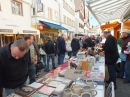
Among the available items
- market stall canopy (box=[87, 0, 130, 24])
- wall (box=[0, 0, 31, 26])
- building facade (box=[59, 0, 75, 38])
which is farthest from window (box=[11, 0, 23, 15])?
building facade (box=[59, 0, 75, 38])

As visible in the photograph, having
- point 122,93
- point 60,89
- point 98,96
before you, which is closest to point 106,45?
point 122,93

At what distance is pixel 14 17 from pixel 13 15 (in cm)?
16

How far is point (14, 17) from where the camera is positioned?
9.72m

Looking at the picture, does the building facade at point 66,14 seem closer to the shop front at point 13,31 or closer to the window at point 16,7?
the window at point 16,7

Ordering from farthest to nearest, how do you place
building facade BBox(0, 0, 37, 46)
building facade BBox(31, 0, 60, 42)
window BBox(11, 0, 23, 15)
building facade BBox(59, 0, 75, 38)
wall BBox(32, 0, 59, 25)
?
building facade BBox(59, 0, 75, 38) < wall BBox(32, 0, 59, 25) < building facade BBox(31, 0, 60, 42) < window BBox(11, 0, 23, 15) < building facade BBox(0, 0, 37, 46)

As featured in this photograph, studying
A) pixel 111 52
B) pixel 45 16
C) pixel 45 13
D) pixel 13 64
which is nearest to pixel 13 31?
pixel 111 52

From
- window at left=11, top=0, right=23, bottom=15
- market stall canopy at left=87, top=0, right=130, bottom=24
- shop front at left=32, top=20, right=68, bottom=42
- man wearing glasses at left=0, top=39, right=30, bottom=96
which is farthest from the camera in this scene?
shop front at left=32, top=20, right=68, bottom=42

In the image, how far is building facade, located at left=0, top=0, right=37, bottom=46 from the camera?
322 inches

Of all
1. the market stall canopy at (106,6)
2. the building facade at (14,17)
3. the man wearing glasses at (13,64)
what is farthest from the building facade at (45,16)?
the man wearing glasses at (13,64)

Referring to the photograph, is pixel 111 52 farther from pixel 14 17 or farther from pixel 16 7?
pixel 16 7

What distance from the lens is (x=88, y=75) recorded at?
7.68 ft

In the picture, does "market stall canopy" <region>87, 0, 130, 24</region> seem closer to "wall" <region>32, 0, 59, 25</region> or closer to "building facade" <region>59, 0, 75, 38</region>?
"wall" <region>32, 0, 59, 25</region>

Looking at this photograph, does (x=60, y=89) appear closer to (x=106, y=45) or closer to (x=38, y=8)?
(x=106, y=45)

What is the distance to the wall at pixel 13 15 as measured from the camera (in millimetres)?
8695
